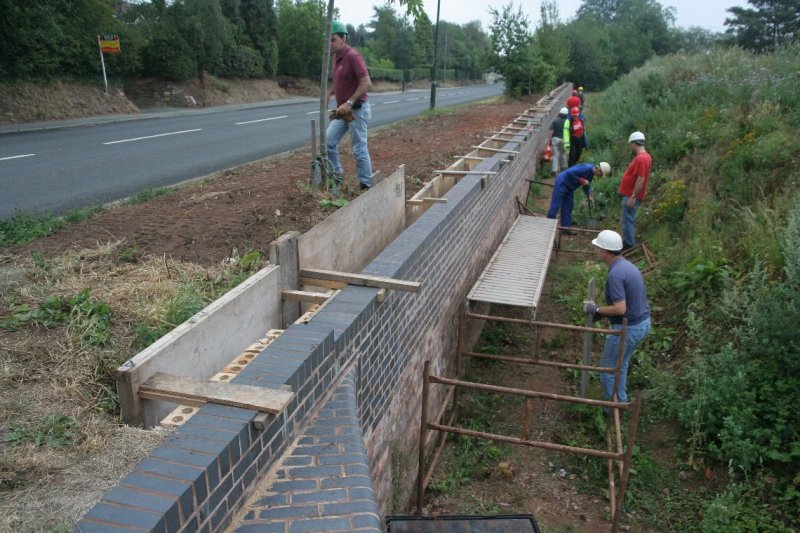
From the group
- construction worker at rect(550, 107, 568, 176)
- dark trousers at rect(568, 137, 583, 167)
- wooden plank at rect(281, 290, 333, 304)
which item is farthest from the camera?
construction worker at rect(550, 107, 568, 176)

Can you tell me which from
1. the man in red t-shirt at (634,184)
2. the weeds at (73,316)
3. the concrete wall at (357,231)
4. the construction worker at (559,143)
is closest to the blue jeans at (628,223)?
the man in red t-shirt at (634,184)

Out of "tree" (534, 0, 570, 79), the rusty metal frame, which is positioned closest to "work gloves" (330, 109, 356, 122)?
the rusty metal frame

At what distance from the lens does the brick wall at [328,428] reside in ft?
6.86

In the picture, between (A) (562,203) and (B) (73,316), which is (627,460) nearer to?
(B) (73,316)

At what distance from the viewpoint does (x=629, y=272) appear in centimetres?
607

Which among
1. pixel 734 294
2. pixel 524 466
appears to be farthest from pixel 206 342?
pixel 734 294

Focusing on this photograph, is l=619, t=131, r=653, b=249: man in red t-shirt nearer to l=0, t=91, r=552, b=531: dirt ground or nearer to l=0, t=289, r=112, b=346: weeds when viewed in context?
l=0, t=91, r=552, b=531: dirt ground

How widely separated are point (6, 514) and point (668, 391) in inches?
232

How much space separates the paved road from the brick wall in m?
5.01

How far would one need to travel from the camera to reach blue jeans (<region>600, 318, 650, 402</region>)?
20.5ft

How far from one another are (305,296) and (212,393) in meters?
1.87

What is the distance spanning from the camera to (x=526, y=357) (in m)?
7.88

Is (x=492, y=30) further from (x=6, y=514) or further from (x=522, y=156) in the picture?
(x=6, y=514)

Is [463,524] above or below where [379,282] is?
below
